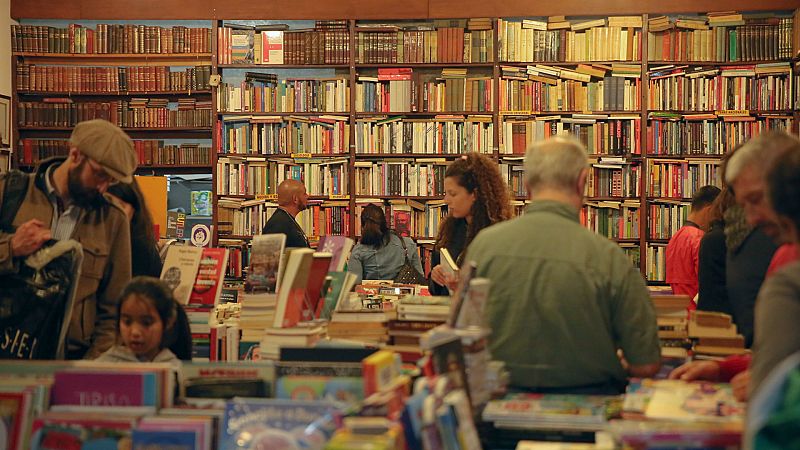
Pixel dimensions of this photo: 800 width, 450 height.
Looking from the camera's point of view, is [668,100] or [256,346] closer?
[256,346]

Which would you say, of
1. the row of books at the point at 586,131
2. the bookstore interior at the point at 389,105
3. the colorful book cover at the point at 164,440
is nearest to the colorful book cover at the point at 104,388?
the colorful book cover at the point at 164,440

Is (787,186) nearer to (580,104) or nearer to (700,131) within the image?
(580,104)

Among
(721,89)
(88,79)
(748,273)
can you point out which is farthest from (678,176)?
(88,79)

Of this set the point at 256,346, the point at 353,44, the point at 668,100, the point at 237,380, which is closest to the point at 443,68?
the point at 353,44

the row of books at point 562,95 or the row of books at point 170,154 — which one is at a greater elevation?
the row of books at point 562,95

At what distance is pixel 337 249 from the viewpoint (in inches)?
157

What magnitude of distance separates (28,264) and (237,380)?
953 mm

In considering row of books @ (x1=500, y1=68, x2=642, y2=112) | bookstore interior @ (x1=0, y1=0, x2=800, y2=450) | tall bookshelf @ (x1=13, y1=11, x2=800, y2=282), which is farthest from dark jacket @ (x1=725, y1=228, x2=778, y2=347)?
row of books @ (x1=500, y1=68, x2=642, y2=112)

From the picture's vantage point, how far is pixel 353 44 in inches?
336

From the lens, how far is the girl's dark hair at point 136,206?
3824 mm

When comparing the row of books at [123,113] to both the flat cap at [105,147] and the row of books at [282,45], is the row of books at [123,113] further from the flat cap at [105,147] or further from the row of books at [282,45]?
the flat cap at [105,147]

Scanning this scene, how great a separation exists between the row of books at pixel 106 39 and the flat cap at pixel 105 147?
567cm

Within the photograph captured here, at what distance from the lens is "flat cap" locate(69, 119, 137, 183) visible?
10.3 ft

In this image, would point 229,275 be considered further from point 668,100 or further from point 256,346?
point 256,346
